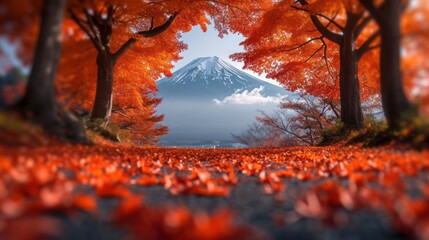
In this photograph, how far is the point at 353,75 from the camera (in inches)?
446

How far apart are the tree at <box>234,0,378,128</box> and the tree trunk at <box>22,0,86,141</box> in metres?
7.42

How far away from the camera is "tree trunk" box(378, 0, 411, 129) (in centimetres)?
538

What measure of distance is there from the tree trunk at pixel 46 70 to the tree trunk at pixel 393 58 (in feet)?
17.9

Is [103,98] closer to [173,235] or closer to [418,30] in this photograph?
[418,30]

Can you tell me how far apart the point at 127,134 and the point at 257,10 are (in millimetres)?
8816

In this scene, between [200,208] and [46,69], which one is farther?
[46,69]

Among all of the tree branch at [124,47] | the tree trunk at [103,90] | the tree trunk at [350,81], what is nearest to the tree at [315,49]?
the tree trunk at [350,81]

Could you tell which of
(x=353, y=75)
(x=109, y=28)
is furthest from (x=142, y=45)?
(x=353, y=75)

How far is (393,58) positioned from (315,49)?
32.1 feet

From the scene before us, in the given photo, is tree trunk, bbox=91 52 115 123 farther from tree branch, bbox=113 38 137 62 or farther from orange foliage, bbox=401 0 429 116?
orange foliage, bbox=401 0 429 116

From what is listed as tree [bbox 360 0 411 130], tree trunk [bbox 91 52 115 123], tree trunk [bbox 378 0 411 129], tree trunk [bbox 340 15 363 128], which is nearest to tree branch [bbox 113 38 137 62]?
tree trunk [bbox 91 52 115 123]

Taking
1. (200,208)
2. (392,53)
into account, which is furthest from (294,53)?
(200,208)

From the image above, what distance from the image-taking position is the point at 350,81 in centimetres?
1140

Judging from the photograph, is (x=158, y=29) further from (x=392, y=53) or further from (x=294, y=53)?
(x=392, y=53)
